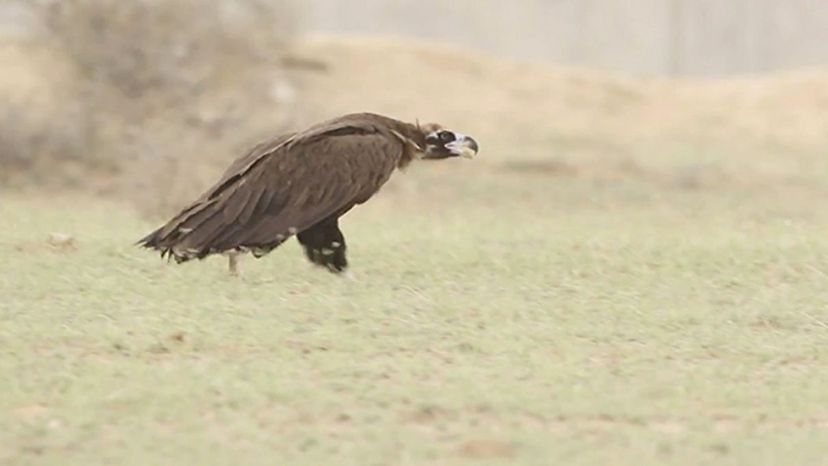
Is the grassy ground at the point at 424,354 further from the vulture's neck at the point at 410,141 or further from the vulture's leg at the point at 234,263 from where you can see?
the vulture's neck at the point at 410,141

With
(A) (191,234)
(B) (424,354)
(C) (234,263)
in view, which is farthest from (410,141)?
(B) (424,354)

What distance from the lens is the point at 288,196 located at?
407 inches

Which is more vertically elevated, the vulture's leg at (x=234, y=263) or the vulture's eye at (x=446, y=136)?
the vulture's eye at (x=446, y=136)

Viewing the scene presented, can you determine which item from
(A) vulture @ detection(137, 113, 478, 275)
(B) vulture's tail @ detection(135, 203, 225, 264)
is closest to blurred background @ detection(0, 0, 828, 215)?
(A) vulture @ detection(137, 113, 478, 275)

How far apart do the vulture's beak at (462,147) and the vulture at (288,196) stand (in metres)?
0.79

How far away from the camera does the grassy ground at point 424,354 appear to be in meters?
6.85

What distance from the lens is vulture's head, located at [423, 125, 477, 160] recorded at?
37.4 feet

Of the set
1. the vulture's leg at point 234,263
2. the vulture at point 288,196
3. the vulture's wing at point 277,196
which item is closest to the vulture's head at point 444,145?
the vulture at point 288,196

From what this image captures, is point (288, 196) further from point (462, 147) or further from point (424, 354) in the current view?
point (424, 354)

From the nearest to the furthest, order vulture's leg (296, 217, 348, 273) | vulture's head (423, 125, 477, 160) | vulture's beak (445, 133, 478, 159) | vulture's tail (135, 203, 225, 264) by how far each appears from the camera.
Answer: vulture's tail (135, 203, 225, 264), vulture's leg (296, 217, 348, 273), vulture's head (423, 125, 477, 160), vulture's beak (445, 133, 478, 159)

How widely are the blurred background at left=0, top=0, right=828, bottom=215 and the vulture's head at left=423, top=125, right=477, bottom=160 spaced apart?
5592mm

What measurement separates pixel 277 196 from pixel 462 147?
163 cm

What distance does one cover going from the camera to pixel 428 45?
29016mm

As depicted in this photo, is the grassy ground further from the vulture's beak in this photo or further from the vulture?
the vulture's beak
